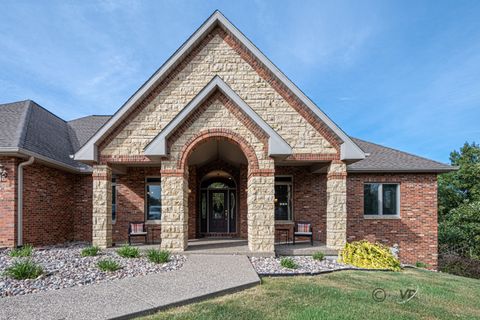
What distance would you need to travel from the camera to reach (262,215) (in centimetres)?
949

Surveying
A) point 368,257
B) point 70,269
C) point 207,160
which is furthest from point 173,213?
point 368,257

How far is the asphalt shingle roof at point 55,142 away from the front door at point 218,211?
6.15 metres

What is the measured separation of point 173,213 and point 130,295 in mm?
4183

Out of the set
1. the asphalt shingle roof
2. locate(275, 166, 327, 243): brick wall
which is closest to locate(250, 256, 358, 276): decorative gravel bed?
locate(275, 166, 327, 243): brick wall

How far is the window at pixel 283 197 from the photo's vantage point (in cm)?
1352

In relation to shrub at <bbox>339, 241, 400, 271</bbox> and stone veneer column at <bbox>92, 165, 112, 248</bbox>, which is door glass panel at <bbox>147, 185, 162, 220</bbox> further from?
shrub at <bbox>339, 241, 400, 271</bbox>

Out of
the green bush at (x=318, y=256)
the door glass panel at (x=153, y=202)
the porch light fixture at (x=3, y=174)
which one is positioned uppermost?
the porch light fixture at (x=3, y=174)

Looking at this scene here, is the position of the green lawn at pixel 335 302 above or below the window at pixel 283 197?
below

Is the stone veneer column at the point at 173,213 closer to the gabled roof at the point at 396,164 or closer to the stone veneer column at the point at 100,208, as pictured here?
the stone veneer column at the point at 100,208

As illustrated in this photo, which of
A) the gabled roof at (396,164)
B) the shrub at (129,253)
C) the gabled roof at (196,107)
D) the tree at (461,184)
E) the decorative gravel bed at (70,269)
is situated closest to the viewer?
the decorative gravel bed at (70,269)

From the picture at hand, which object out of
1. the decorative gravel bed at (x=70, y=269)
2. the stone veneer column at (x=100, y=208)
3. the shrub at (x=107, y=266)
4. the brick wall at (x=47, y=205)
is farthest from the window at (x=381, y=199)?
the brick wall at (x=47, y=205)

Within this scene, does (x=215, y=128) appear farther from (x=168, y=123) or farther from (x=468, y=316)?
(x=468, y=316)

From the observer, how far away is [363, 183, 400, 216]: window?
13102 mm

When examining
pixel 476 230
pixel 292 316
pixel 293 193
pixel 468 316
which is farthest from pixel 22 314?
pixel 476 230
